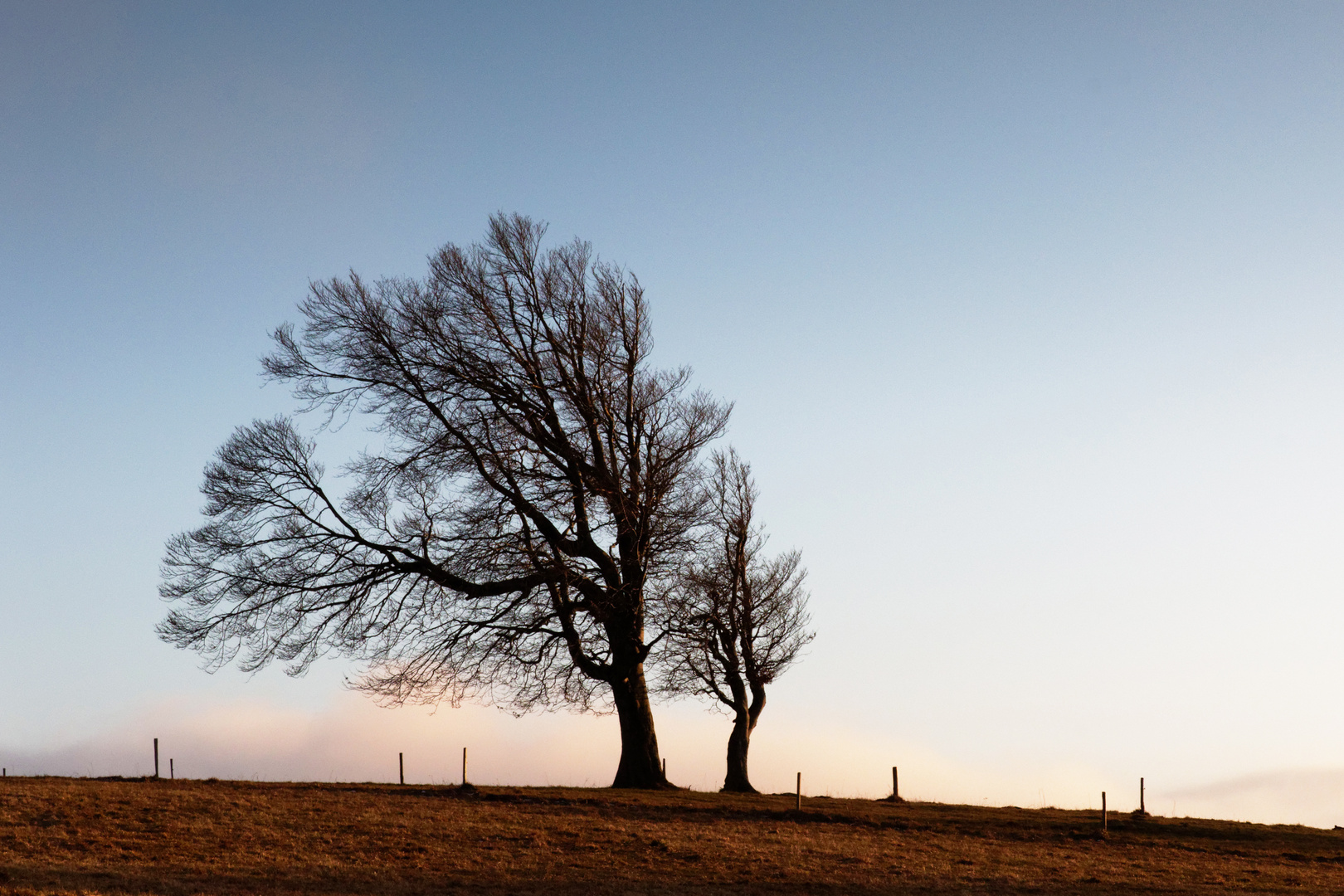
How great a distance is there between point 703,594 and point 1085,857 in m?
11.2

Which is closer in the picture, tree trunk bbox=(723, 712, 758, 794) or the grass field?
the grass field

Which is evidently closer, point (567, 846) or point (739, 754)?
point (567, 846)

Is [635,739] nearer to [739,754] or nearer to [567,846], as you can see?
[739,754]

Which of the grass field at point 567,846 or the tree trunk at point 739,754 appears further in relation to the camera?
the tree trunk at point 739,754

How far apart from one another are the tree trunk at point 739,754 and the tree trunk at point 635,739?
2.35 m

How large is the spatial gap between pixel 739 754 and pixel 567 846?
11330 millimetres

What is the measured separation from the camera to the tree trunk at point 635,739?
29.9m

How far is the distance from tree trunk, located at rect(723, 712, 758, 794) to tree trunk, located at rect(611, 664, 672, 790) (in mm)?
2355

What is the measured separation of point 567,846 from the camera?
21219mm

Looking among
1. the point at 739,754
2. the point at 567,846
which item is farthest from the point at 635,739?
the point at 567,846

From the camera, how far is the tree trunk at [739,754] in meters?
31.7

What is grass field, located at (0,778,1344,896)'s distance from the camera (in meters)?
18.2

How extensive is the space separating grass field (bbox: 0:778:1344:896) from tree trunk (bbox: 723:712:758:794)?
372cm

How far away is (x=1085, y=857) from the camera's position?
23.0 meters
